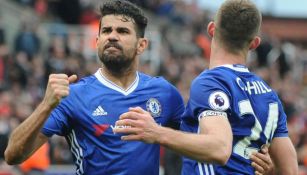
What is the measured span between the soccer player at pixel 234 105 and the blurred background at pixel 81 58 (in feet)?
10.3

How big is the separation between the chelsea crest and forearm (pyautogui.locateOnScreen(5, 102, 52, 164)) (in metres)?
0.93

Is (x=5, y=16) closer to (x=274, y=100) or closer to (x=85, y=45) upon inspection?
(x=85, y=45)

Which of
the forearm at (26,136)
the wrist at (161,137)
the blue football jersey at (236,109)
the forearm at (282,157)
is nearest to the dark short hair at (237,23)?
the blue football jersey at (236,109)

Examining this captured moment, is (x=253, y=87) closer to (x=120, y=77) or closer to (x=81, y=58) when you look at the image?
(x=120, y=77)

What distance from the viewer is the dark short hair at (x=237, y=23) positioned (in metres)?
6.21

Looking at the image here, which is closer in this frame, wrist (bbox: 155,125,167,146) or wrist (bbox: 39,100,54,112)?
wrist (bbox: 155,125,167,146)

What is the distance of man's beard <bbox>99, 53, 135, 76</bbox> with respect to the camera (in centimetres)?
709

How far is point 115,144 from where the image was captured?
7.04 metres

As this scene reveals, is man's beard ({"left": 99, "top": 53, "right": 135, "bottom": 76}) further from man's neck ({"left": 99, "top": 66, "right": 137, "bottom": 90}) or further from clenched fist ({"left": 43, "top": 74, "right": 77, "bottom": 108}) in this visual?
clenched fist ({"left": 43, "top": 74, "right": 77, "bottom": 108})

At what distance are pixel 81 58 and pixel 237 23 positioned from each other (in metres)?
11.8

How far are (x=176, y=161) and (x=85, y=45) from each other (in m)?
10.8

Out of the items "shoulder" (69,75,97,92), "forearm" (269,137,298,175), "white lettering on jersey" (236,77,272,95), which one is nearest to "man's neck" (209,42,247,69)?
"white lettering on jersey" (236,77,272,95)

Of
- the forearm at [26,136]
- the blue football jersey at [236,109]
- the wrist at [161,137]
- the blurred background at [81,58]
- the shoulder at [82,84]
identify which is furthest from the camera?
the blurred background at [81,58]

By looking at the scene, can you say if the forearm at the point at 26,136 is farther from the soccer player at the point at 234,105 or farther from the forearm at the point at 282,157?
the forearm at the point at 282,157
